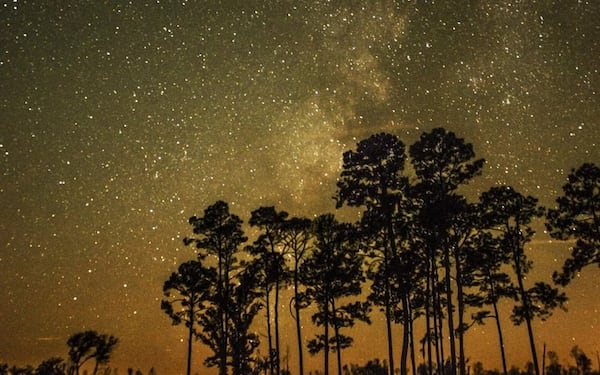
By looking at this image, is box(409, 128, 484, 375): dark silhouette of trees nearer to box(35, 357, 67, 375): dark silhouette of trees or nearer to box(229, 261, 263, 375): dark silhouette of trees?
box(229, 261, 263, 375): dark silhouette of trees

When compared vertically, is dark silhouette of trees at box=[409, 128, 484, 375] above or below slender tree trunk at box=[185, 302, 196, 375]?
above

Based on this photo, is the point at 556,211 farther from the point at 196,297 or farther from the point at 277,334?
the point at 196,297

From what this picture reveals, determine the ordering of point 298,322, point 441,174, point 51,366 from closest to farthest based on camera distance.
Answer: point 441,174 → point 298,322 → point 51,366

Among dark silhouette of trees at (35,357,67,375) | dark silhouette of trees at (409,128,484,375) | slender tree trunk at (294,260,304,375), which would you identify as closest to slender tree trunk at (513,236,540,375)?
dark silhouette of trees at (409,128,484,375)

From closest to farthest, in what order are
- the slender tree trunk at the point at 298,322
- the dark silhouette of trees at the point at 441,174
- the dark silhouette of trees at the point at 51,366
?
the dark silhouette of trees at the point at 441,174 → the slender tree trunk at the point at 298,322 → the dark silhouette of trees at the point at 51,366

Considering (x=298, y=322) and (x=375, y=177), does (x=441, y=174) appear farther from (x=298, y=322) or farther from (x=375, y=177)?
(x=298, y=322)

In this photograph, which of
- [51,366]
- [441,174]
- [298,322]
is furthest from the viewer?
[51,366]

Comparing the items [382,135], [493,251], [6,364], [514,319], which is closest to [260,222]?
[382,135]

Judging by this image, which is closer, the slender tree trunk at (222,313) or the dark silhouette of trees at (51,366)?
the slender tree trunk at (222,313)

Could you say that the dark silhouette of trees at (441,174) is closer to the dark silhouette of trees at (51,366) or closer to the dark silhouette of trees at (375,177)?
the dark silhouette of trees at (375,177)

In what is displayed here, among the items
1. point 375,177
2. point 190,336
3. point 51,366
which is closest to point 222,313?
point 190,336

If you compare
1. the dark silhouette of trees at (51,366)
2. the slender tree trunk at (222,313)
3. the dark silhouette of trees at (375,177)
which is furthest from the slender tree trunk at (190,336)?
the dark silhouette of trees at (51,366)

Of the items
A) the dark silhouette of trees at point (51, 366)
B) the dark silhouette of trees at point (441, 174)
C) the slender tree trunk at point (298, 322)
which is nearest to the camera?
the dark silhouette of trees at point (441, 174)

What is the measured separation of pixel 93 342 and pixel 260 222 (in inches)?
1567
